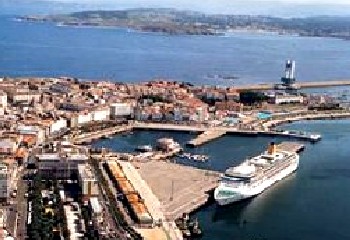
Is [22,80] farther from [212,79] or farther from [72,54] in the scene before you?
[72,54]

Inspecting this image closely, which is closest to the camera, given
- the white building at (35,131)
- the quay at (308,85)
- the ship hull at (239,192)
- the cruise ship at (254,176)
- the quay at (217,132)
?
the ship hull at (239,192)

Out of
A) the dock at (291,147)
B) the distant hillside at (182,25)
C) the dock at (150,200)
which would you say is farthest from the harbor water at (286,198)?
the distant hillside at (182,25)

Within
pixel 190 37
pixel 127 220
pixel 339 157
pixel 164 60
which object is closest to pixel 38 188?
pixel 127 220

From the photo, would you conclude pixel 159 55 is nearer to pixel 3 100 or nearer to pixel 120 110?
pixel 120 110

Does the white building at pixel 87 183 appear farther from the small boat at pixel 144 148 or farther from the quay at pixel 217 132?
the quay at pixel 217 132

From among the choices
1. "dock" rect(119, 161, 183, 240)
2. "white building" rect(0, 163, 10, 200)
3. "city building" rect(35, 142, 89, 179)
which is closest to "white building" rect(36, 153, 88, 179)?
"city building" rect(35, 142, 89, 179)

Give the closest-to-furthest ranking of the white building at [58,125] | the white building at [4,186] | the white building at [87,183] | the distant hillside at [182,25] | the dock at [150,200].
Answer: the dock at [150,200] < the white building at [4,186] < the white building at [87,183] < the white building at [58,125] < the distant hillside at [182,25]

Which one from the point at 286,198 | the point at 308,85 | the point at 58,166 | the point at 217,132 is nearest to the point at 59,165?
the point at 58,166
